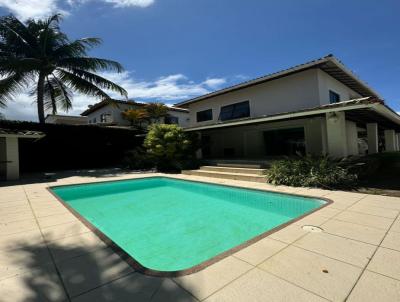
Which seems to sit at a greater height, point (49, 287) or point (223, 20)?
point (223, 20)

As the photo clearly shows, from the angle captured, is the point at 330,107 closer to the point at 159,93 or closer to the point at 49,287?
the point at 49,287

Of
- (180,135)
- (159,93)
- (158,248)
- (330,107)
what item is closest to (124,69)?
(180,135)

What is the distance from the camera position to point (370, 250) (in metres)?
3.71

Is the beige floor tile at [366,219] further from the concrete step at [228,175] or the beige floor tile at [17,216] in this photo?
the beige floor tile at [17,216]

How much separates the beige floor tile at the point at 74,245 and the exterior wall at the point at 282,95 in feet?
42.2

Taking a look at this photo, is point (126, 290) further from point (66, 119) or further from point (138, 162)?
point (66, 119)

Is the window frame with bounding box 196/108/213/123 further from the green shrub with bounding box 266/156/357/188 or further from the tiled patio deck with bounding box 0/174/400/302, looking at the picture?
the tiled patio deck with bounding box 0/174/400/302

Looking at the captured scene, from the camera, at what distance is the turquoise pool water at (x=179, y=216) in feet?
15.3

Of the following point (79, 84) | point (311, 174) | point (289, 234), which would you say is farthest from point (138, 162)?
point (289, 234)

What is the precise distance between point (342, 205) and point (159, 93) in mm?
26309

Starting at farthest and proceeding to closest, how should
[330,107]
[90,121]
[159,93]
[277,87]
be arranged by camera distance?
[90,121], [159,93], [277,87], [330,107]

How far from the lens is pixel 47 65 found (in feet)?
52.6

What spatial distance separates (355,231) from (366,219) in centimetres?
98

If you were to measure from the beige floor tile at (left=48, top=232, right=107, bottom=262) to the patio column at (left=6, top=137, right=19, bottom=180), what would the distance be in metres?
12.1
